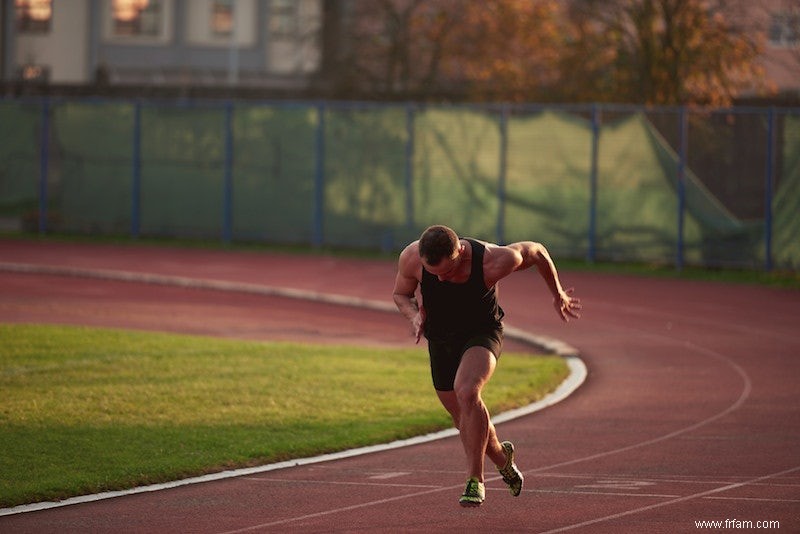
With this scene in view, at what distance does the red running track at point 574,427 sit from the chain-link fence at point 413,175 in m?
2.44

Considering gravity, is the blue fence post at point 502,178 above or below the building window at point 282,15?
below

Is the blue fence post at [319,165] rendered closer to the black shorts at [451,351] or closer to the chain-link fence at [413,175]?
the chain-link fence at [413,175]

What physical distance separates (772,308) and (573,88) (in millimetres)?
12261

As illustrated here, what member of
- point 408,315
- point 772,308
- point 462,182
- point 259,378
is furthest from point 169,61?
point 408,315

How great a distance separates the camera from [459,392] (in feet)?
30.2

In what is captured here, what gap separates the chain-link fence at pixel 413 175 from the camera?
27156mm

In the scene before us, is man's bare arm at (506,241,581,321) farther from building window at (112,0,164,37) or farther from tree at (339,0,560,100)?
building window at (112,0,164,37)

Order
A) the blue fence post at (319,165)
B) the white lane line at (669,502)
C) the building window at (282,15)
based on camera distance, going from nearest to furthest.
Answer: the white lane line at (669,502) < the blue fence post at (319,165) < the building window at (282,15)

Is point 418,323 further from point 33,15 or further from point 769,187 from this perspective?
point 33,15

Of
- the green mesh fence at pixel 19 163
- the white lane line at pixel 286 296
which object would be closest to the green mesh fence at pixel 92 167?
the green mesh fence at pixel 19 163

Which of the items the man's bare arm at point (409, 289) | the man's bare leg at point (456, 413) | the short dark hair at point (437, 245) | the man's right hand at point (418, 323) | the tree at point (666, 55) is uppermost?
the tree at point (666, 55)

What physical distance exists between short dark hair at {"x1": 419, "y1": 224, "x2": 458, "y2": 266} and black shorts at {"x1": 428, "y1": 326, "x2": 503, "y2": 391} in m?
0.79

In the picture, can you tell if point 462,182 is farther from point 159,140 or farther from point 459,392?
point 459,392

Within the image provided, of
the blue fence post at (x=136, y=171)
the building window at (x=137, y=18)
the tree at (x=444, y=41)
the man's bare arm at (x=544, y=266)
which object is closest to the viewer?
the man's bare arm at (x=544, y=266)
